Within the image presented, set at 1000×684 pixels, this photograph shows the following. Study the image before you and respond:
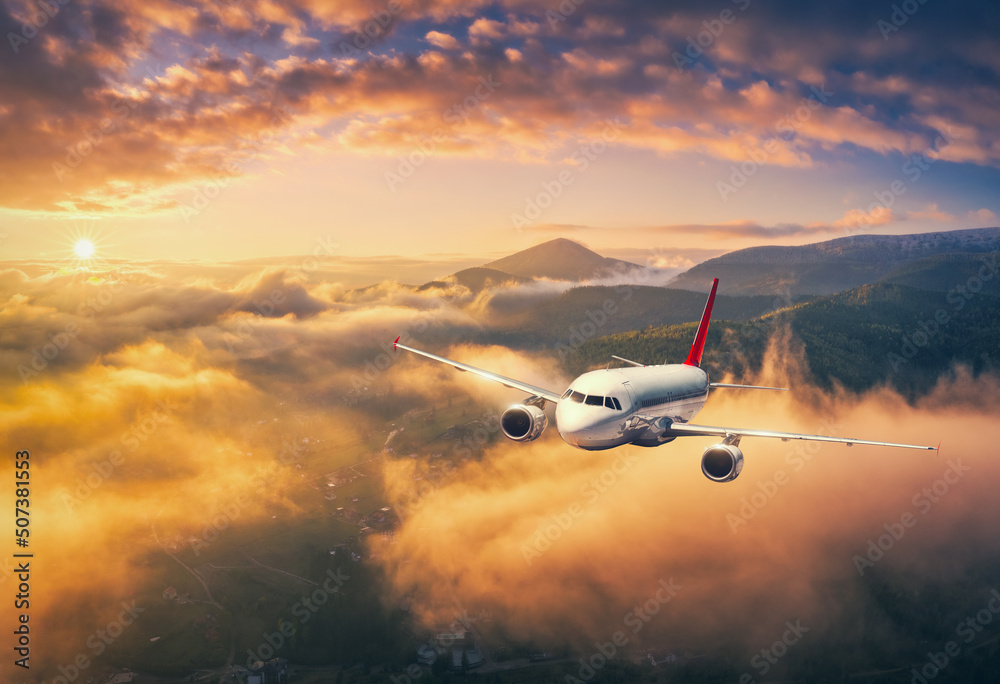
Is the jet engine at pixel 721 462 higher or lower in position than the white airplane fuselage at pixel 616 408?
lower

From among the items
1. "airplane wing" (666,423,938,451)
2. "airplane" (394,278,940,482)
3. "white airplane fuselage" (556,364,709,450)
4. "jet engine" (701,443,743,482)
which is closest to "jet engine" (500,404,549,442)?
"airplane" (394,278,940,482)

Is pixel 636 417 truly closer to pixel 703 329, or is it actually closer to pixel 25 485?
pixel 703 329

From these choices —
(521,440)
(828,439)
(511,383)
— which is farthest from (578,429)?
(828,439)

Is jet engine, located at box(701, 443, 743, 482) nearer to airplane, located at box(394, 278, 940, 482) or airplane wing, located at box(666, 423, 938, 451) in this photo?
airplane, located at box(394, 278, 940, 482)

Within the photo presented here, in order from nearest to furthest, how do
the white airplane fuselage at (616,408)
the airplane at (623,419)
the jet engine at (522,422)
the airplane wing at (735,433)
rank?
the airplane wing at (735,433) < the airplane at (623,419) < the white airplane fuselage at (616,408) < the jet engine at (522,422)

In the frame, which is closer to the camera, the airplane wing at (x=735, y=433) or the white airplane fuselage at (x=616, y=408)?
the airplane wing at (x=735, y=433)

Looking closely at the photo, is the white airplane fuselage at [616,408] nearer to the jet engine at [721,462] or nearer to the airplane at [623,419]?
the airplane at [623,419]

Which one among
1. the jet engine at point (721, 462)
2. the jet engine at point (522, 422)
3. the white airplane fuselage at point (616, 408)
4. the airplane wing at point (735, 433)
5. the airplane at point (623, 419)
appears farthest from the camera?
the jet engine at point (522, 422)

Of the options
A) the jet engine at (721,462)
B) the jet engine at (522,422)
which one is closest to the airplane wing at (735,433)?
the jet engine at (721,462)
